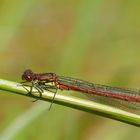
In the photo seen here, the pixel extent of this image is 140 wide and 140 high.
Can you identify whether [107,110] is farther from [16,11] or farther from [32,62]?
[32,62]

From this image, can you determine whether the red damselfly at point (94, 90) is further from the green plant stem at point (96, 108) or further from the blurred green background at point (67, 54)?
the green plant stem at point (96, 108)

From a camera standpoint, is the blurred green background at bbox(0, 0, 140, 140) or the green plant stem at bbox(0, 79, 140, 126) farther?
the blurred green background at bbox(0, 0, 140, 140)

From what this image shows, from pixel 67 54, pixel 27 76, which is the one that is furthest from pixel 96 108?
pixel 67 54

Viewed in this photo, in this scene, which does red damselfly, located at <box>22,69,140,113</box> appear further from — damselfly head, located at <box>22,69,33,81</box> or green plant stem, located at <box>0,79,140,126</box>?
green plant stem, located at <box>0,79,140,126</box>

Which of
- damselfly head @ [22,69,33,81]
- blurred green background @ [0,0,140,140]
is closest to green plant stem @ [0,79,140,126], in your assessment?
blurred green background @ [0,0,140,140]

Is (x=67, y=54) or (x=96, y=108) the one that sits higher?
(x=67, y=54)

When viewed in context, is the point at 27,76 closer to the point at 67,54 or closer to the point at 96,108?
the point at 67,54

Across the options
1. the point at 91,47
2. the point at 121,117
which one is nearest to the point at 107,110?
the point at 121,117

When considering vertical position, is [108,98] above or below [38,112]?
above
